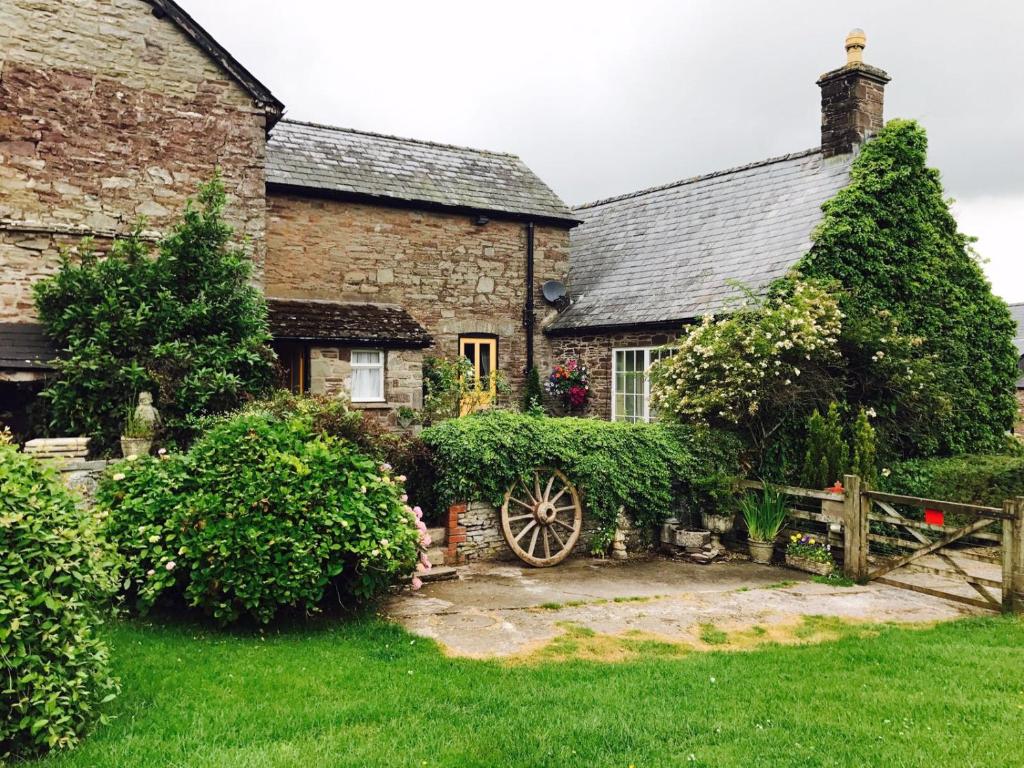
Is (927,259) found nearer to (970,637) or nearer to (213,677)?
(970,637)

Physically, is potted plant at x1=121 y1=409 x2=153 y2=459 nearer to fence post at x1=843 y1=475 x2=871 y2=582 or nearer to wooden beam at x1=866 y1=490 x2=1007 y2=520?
fence post at x1=843 y1=475 x2=871 y2=582

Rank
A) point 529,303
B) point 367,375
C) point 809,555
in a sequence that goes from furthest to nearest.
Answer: point 529,303
point 367,375
point 809,555

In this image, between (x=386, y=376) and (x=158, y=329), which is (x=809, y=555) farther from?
(x=158, y=329)

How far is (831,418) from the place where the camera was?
1224 centimetres

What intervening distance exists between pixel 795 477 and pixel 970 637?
5.18m

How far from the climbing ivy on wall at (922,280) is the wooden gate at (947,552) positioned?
9.78 feet

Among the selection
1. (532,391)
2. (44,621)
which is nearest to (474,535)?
(44,621)

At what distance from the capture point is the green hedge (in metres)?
12.7

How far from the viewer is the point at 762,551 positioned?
38.1 ft

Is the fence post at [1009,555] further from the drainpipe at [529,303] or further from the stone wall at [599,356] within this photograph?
the drainpipe at [529,303]

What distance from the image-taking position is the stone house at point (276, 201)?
11.8 m

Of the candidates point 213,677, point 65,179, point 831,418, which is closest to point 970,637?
point 831,418

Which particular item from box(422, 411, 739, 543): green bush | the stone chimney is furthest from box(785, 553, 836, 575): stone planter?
the stone chimney

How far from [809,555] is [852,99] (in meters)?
9.42
